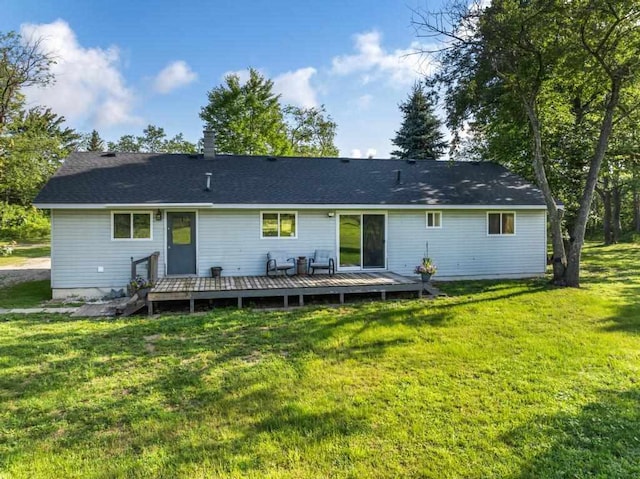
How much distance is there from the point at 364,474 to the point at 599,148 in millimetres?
11108

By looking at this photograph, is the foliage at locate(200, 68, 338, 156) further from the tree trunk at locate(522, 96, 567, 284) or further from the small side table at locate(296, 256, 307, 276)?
the tree trunk at locate(522, 96, 567, 284)

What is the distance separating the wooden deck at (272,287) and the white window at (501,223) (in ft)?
12.6

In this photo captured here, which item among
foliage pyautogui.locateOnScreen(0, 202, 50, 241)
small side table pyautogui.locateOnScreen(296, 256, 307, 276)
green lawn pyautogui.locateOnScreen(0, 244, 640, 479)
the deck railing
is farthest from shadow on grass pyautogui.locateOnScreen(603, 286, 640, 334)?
foliage pyautogui.locateOnScreen(0, 202, 50, 241)

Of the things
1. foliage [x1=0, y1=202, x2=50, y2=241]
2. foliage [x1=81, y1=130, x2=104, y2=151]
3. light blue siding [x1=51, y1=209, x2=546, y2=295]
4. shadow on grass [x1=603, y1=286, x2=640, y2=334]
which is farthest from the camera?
foliage [x1=81, y1=130, x2=104, y2=151]

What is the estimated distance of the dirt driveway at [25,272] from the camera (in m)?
12.0

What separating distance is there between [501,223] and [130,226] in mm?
10777

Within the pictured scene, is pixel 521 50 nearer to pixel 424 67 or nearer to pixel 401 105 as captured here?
pixel 424 67

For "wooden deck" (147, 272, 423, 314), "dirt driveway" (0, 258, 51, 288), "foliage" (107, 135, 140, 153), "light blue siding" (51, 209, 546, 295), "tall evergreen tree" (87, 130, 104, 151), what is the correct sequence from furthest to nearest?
1. "foliage" (107, 135, 140, 153)
2. "tall evergreen tree" (87, 130, 104, 151)
3. "dirt driveway" (0, 258, 51, 288)
4. "light blue siding" (51, 209, 546, 295)
5. "wooden deck" (147, 272, 423, 314)

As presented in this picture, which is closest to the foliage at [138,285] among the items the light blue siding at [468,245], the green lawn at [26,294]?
the green lawn at [26,294]

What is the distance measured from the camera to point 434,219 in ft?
38.3

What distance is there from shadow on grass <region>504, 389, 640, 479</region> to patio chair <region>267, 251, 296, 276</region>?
7500 millimetres

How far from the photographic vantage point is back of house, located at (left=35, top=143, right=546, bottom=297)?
9.77 metres

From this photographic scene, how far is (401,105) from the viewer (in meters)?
23.9

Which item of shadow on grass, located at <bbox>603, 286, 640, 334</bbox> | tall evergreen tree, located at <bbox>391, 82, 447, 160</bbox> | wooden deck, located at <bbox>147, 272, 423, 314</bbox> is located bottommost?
shadow on grass, located at <bbox>603, 286, 640, 334</bbox>
